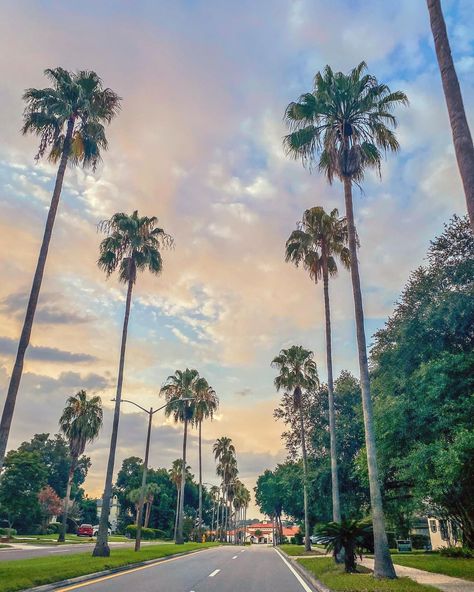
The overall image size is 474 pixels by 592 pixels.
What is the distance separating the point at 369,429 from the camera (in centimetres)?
1580

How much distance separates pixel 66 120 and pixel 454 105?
15.5 metres

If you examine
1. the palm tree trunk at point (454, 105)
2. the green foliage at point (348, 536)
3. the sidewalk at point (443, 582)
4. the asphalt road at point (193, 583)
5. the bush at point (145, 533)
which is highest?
the palm tree trunk at point (454, 105)

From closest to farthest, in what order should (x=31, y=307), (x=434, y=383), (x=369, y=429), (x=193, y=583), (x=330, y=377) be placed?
1. (x=193, y=583)
2. (x=369, y=429)
3. (x=31, y=307)
4. (x=434, y=383)
5. (x=330, y=377)

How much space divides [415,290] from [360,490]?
20725mm

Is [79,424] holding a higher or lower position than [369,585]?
higher

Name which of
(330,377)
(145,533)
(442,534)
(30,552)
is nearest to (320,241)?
(330,377)

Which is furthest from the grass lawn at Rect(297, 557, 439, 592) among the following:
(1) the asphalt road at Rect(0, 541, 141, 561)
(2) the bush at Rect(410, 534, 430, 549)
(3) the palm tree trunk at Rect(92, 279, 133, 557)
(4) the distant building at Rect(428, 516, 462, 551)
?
(2) the bush at Rect(410, 534, 430, 549)

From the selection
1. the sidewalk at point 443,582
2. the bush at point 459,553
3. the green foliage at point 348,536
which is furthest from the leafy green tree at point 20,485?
the sidewalk at point 443,582

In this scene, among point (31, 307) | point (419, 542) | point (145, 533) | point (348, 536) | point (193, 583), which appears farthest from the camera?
point (145, 533)

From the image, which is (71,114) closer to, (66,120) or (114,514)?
(66,120)

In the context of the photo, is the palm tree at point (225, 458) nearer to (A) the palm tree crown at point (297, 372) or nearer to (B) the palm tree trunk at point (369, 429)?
(A) the palm tree crown at point (297, 372)

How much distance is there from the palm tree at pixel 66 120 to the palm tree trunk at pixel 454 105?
13710 mm

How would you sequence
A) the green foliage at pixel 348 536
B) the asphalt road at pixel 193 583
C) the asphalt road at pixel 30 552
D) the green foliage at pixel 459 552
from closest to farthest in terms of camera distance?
the asphalt road at pixel 193 583 → the green foliage at pixel 348 536 → the green foliage at pixel 459 552 → the asphalt road at pixel 30 552

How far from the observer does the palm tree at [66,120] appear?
1822 centimetres
